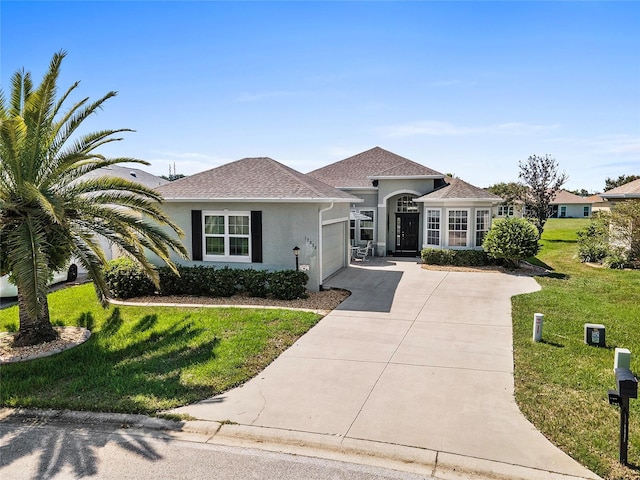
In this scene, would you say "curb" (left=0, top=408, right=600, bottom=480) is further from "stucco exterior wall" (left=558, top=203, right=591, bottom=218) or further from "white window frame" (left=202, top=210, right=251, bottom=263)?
"stucco exterior wall" (left=558, top=203, right=591, bottom=218)

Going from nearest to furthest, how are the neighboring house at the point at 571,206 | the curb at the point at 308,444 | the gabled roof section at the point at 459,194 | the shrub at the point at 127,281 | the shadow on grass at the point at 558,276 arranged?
the curb at the point at 308,444
the shrub at the point at 127,281
the shadow on grass at the point at 558,276
the gabled roof section at the point at 459,194
the neighboring house at the point at 571,206

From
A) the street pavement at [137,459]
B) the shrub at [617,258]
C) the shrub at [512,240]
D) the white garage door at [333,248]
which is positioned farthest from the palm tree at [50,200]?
the shrub at [617,258]

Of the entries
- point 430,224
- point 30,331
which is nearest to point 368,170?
point 430,224

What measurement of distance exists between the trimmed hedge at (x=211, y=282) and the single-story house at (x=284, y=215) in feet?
3.24

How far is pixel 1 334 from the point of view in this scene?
9.59m

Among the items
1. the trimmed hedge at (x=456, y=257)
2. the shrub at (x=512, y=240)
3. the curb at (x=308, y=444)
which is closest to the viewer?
the curb at (x=308, y=444)

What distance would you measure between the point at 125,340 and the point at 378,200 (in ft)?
51.0

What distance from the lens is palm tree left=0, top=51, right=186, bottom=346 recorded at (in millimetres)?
7660

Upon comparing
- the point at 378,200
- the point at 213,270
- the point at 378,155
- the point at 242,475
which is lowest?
the point at 242,475

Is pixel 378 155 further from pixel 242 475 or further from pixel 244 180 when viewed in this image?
pixel 242 475

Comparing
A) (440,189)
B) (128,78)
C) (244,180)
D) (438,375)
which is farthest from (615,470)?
(440,189)

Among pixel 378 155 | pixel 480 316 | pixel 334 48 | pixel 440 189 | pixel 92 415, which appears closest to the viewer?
pixel 92 415

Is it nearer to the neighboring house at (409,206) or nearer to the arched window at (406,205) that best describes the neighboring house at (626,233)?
the neighboring house at (409,206)

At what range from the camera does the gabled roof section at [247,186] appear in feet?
44.1
